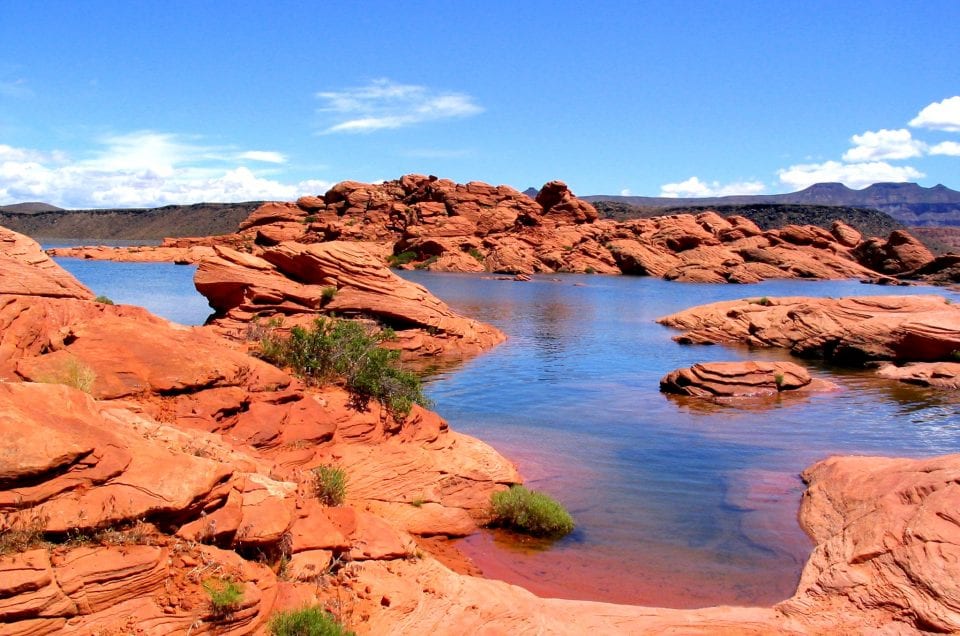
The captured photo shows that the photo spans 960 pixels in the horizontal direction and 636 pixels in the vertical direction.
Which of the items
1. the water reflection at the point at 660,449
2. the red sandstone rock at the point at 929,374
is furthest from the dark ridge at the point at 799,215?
the water reflection at the point at 660,449

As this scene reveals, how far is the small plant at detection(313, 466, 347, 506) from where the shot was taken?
8.10 metres

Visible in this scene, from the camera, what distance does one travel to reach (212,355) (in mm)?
9211

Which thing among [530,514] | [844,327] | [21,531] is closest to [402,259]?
[844,327]

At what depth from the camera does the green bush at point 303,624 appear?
5.48 meters

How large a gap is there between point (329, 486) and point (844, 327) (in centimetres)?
2164

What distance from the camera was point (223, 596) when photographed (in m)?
5.32

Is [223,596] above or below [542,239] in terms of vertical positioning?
below

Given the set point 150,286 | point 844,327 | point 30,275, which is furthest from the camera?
point 150,286

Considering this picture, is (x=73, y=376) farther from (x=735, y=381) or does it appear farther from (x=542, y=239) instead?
(x=542, y=239)

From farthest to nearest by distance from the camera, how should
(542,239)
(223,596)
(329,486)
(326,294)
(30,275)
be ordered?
1. (542,239)
2. (326,294)
3. (30,275)
4. (329,486)
5. (223,596)

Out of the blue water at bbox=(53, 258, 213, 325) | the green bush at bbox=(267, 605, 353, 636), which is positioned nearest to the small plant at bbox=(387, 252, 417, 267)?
the blue water at bbox=(53, 258, 213, 325)

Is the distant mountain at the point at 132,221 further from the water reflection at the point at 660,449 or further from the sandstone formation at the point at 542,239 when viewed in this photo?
the water reflection at the point at 660,449

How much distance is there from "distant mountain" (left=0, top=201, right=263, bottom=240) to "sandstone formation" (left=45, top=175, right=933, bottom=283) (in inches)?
3083

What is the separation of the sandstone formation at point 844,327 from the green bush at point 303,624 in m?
21.9
